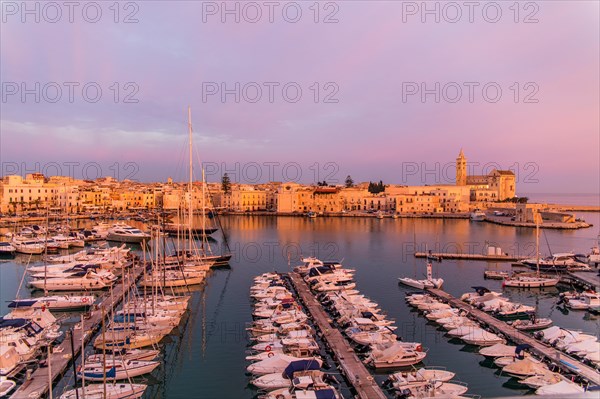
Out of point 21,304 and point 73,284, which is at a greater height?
point 21,304

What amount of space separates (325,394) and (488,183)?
5938 centimetres

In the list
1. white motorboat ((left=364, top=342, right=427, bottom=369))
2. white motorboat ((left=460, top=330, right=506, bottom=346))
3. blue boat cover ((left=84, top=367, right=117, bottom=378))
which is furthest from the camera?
white motorboat ((left=460, top=330, right=506, bottom=346))

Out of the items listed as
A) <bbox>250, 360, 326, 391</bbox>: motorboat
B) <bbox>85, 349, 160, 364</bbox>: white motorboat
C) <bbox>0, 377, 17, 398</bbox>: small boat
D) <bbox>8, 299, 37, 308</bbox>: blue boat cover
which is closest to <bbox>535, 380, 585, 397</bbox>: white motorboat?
<bbox>250, 360, 326, 391</bbox>: motorboat

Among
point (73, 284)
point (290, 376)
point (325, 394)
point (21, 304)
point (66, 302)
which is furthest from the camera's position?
point (73, 284)

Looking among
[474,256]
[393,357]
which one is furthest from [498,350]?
[474,256]

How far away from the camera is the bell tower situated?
62438 millimetres

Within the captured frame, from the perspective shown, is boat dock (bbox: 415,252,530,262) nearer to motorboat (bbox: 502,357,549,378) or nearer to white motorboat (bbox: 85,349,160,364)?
motorboat (bbox: 502,357,549,378)

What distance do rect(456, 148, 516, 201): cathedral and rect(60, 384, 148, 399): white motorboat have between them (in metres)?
55.9

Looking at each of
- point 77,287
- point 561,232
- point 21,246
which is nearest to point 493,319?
point 77,287

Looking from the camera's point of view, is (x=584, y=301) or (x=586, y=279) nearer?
(x=584, y=301)

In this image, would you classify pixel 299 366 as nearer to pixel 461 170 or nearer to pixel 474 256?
pixel 474 256

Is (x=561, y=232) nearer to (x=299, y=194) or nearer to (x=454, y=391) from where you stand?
(x=299, y=194)

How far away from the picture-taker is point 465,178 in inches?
2467

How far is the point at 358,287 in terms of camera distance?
1507 cm
